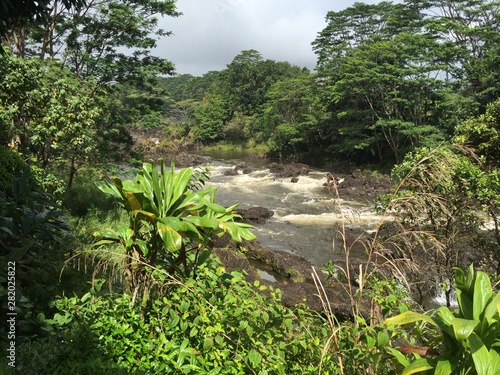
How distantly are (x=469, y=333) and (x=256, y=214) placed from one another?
14550mm

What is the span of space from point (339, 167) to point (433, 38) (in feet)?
35.1

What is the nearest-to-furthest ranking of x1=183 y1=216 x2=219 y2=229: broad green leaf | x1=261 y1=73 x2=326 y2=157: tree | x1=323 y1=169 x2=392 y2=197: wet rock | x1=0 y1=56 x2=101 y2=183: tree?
x1=183 y1=216 x2=219 y2=229: broad green leaf, x1=0 y1=56 x2=101 y2=183: tree, x1=323 y1=169 x2=392 y2=197: wet rock, x1=261 y1=73 x2=326 y2=157: tree

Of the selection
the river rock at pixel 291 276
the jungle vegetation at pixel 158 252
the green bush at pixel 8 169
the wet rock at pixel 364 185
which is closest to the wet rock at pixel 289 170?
the wet rock at pixel 364 185

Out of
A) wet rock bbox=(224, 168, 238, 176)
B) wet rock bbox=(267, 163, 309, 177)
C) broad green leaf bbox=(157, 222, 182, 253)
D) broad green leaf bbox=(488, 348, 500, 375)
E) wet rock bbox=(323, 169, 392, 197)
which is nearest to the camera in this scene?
broad green leaf bbox=(488, 348, 500, 375)

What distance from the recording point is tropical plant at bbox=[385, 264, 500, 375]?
1760 mm

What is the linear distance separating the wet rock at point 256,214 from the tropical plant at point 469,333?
13728 millimetres

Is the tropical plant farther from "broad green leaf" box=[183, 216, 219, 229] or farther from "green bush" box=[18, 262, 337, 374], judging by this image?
"broad green leaf" box=[183, 216, 219, 229]

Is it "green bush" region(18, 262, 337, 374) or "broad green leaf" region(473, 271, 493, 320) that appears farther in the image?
"green bush" region(18, 262, 337, 374)

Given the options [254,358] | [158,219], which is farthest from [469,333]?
[158,219]

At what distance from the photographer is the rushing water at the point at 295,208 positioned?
13.1 meters

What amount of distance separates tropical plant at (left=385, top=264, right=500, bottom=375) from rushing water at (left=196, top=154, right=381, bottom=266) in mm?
5745

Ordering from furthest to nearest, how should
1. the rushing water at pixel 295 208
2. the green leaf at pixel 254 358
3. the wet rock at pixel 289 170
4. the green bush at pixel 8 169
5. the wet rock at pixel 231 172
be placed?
1. the wet rock at pixel 231 172
2. the wet rock at pixel 289 170
3. the rushing water at pixel 295 208
4. the green bush at pixel 8 169
5. the green leaf at pixel 254 358

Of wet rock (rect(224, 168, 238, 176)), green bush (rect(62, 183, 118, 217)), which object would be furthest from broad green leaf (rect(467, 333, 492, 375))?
wet rock (rect(224, 168, 238, 176))

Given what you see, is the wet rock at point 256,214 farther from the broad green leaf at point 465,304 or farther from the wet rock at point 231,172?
the broad green leaf at point 465,304
